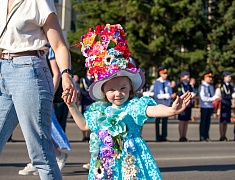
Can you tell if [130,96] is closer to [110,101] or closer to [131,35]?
[110,101]

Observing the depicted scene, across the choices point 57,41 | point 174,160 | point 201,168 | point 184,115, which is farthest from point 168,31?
point 57,41

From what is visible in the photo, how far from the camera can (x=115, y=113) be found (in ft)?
17.7

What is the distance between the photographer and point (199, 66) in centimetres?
4288

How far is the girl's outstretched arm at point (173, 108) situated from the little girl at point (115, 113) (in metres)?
Answer: 0.02

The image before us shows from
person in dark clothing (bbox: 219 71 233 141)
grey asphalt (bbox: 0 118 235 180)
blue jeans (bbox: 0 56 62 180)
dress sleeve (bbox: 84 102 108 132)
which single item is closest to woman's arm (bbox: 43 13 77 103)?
blue jeans (bbox: 0 56 62 180)

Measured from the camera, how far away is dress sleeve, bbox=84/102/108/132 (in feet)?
17.8

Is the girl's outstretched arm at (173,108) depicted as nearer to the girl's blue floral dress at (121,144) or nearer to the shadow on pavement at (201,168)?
the girl's blue floral dress at (121,144)

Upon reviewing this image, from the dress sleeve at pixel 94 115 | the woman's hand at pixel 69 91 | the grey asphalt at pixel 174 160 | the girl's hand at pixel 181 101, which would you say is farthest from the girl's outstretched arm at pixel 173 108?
the grey asphalt at pixel 174 160

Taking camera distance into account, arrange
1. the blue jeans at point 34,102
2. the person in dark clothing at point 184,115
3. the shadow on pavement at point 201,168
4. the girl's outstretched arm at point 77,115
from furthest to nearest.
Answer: the person in dark clothing at point 184,115 < the shadow on pavement at point 201,168 < the girl's outstretched arm at point 77,115 < the blue jeans at point 34,102

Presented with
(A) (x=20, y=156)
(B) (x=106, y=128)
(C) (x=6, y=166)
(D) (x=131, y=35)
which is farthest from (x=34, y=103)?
(D) (x=131, y=35)

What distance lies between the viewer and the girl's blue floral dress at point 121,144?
523 centimetres

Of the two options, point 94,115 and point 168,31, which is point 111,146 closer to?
point 94,115

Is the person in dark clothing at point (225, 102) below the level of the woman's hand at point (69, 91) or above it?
below

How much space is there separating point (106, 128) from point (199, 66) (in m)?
37.9
